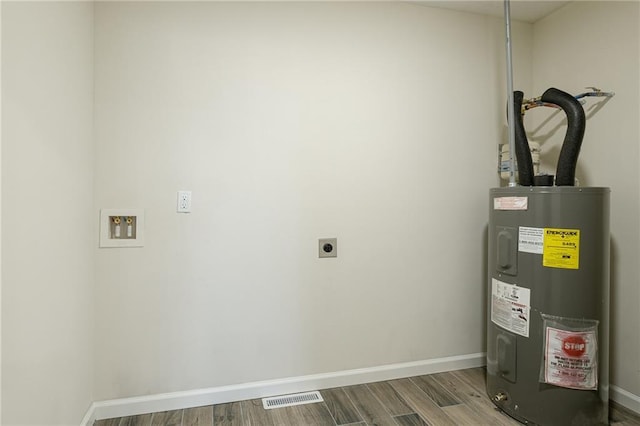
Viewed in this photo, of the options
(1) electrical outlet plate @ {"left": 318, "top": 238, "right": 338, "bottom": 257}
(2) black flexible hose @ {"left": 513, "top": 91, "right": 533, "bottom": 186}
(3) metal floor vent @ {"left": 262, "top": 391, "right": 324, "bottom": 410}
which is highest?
(2) black flexible hose @ {"left": 513, "top": 91, "right": 533, "bottom": 186}

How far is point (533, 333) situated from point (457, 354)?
76cm

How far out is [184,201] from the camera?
75.4 inches

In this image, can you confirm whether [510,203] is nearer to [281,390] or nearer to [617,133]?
[617,133]

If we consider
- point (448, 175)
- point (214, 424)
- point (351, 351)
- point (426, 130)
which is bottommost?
point (214, 424)

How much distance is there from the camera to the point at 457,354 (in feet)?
7.82

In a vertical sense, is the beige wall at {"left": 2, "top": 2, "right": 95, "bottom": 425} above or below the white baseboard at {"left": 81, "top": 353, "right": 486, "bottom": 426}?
above

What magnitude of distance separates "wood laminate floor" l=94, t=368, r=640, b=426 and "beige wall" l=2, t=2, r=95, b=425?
566 mm

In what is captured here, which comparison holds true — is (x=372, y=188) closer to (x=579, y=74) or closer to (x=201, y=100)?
(x=201, y=100)

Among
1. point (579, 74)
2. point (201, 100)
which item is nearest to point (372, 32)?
point (201, 100)

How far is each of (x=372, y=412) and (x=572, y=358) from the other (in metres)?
1.03

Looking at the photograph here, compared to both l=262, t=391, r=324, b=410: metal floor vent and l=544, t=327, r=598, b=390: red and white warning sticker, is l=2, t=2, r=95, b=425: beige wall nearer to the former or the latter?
l=262, t=391, r=324, b=410: metal floor vent

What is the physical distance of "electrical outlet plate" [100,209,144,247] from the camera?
5.99 ft

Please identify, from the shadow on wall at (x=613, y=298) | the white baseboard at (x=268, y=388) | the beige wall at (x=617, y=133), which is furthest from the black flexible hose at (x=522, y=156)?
the white baseboard at (x=268, y=388)

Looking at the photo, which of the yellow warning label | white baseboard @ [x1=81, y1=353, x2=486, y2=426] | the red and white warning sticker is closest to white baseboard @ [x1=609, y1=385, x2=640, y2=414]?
the red and white warning sticker
